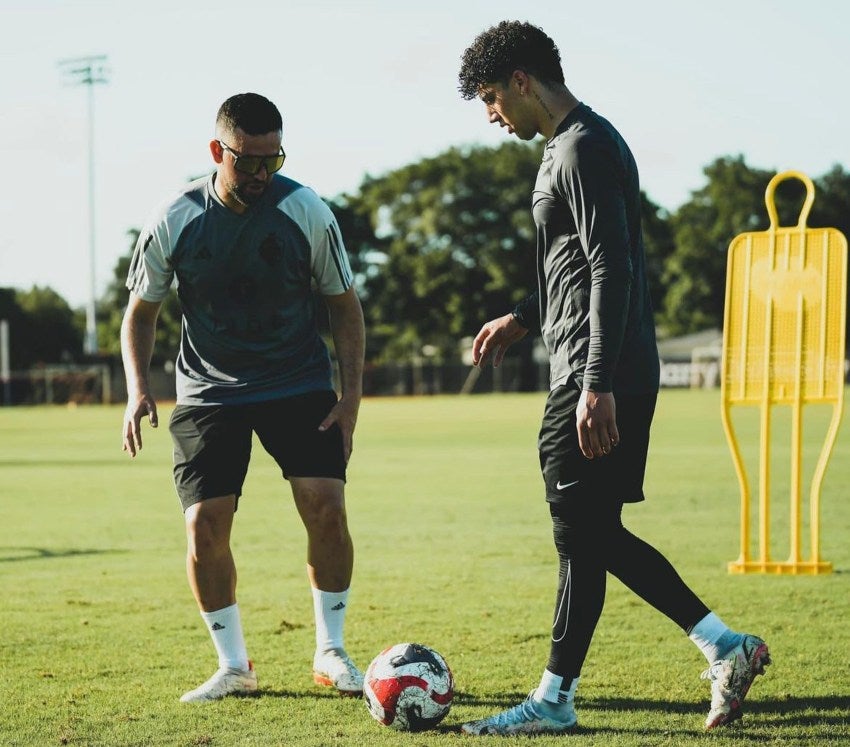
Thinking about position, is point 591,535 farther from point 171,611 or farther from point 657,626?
point 171,611

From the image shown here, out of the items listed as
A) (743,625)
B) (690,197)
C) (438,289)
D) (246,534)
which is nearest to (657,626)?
(743,625)

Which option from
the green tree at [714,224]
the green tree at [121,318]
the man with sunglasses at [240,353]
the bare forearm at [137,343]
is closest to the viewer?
the man with sunglasses at [240,353]

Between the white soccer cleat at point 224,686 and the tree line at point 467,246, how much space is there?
222ft

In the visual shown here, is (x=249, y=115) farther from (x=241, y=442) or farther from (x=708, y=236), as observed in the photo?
(x=708, y=236)

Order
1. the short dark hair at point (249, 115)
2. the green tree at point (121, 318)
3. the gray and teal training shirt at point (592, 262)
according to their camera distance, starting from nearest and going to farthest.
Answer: the gray and teal training shirt at point (592, 262) < the short dark hair at point (249, 115) < the green tree at point (121, 318)

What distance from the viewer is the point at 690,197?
9056 centimetres

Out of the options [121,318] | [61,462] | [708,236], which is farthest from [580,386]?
[708,236]

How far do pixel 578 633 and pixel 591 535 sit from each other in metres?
0.36

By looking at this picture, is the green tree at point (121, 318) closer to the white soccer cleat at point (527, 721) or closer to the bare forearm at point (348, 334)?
the bare forearm at point (348, 334)

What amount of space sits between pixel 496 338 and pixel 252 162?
1.19 meters

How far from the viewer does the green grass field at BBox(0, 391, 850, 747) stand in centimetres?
471

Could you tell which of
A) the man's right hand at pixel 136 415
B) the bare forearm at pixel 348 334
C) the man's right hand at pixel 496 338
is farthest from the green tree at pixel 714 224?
the man's right hand at pixel 136 415

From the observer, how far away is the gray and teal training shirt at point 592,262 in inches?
169

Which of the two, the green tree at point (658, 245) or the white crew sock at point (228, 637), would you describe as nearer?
the white crew sock at point (228, 637)
